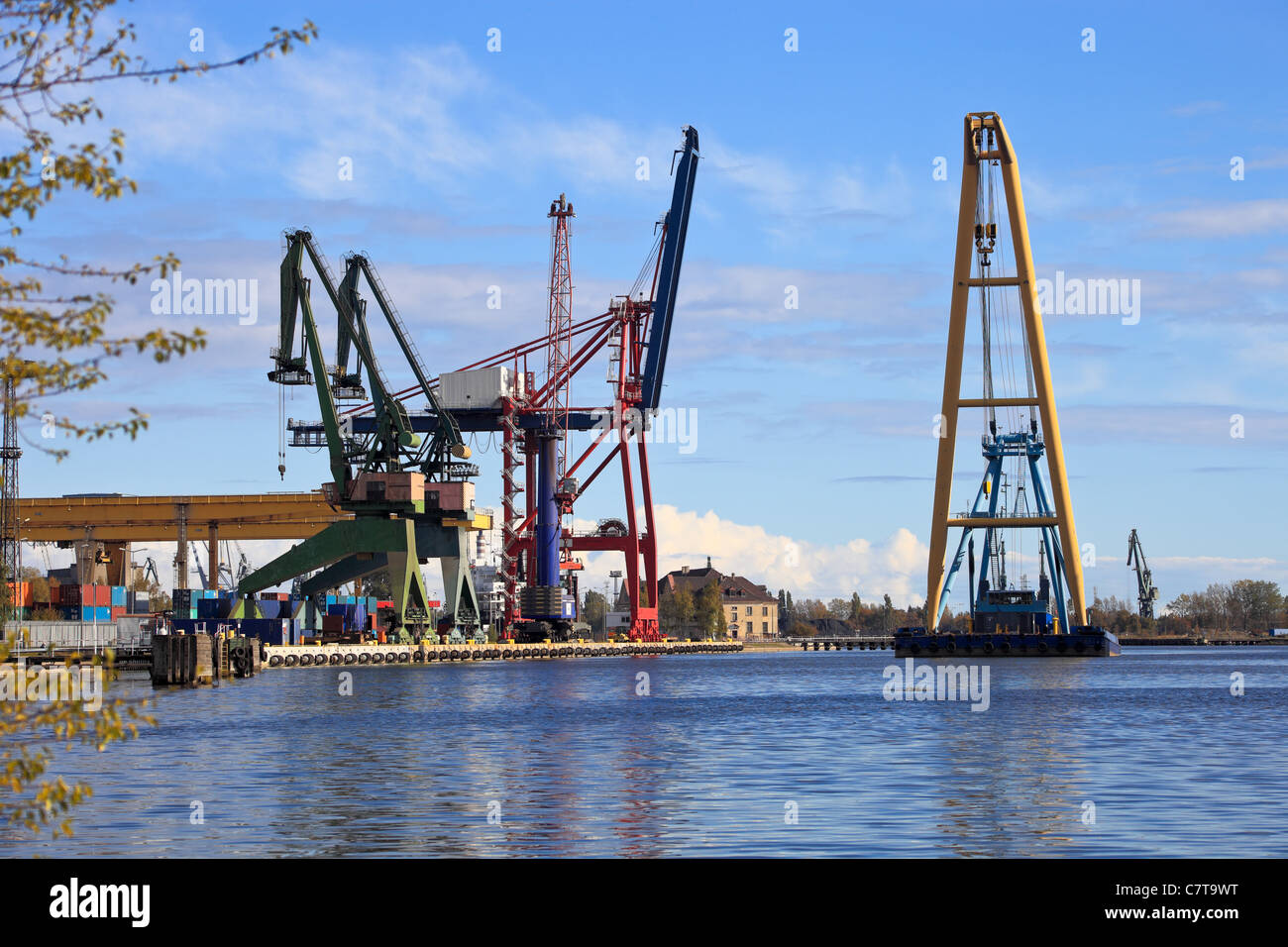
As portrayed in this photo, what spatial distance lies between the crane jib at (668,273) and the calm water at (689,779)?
63969 millimetres

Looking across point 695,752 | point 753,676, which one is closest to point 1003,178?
point 753,676

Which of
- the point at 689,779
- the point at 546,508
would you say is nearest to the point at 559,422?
the point at 546,508

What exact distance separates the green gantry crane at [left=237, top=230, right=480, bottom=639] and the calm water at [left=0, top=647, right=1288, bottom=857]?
110ft

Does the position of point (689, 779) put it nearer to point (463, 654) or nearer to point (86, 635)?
point (86, 635)

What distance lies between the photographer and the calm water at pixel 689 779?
738 inches

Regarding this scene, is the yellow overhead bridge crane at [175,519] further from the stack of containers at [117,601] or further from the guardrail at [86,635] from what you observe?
the guardrail at [86,635]

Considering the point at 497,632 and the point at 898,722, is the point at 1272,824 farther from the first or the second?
the point at 497,632

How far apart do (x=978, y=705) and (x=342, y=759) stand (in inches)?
939

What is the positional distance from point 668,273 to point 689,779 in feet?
296

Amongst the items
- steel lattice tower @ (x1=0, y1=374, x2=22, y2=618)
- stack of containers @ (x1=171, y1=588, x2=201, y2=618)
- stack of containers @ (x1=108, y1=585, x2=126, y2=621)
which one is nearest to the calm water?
steel lattice tower @ (x1=0, y1=374, x2=22, y2=618)

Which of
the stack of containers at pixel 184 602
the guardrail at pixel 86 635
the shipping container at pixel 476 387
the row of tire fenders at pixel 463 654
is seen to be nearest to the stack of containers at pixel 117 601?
the stack of containers at pixel 184 602

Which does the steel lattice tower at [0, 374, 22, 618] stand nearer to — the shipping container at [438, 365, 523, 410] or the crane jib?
the shipping container at [438, 365, 523, 410]
